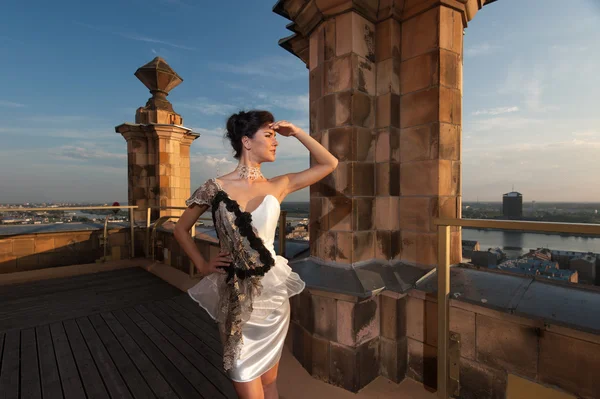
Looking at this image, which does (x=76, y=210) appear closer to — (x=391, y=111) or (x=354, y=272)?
(x=354, y=272)

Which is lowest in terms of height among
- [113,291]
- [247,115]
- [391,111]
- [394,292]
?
[113,291]

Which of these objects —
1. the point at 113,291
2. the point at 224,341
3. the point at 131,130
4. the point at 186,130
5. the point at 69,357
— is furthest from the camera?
the point at 186,130

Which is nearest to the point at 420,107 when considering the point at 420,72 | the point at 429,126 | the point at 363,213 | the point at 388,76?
the point at 429,126

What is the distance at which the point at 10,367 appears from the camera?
256 cm

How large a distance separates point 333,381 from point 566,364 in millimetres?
1604

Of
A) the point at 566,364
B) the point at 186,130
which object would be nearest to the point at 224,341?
the point at 566,364

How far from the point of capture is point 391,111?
256cm

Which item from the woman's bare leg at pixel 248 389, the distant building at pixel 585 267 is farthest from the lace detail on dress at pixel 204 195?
the distant building at pixel 585 267

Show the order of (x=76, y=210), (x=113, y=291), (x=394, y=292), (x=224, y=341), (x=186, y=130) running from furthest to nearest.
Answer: (x=186, y=130) < (x=76, y=210) < (x=113, y=291) < (x=394, y=292) < (x=224, y=341)

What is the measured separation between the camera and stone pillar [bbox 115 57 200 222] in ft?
21.5

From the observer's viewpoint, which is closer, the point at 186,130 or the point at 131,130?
the point at 131,130

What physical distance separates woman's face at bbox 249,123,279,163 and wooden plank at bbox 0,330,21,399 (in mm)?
2981

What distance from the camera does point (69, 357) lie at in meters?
2.72

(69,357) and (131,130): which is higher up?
(131,130)
